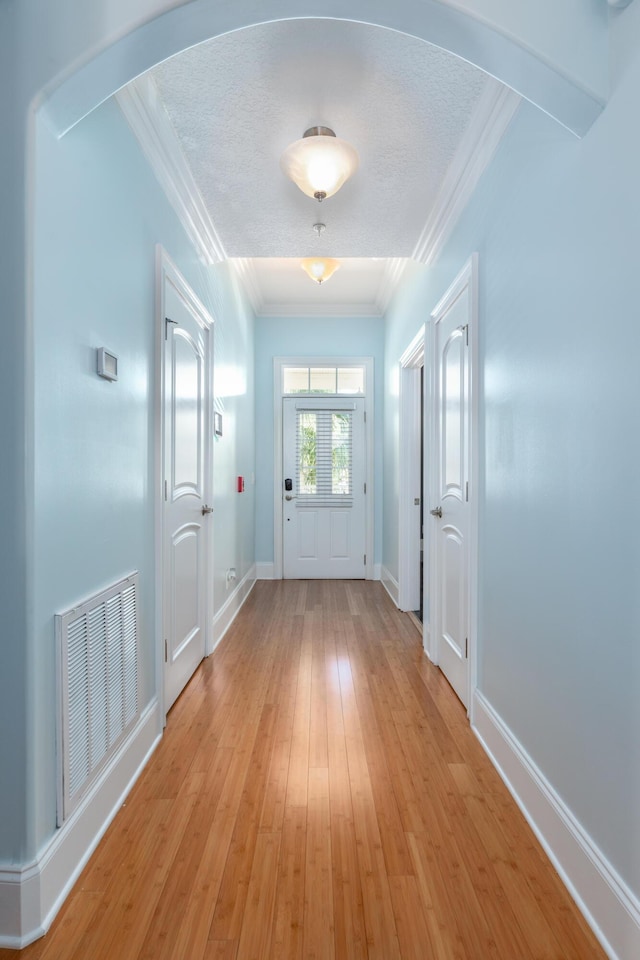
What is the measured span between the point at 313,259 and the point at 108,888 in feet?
11.7

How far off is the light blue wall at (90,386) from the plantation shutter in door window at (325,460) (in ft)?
10.1

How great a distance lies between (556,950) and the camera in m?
1.24

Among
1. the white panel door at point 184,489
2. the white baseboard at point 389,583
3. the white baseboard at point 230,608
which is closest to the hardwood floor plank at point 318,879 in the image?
the white panel door at point 184,489

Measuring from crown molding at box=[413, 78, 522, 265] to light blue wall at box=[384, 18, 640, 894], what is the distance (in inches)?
3.1

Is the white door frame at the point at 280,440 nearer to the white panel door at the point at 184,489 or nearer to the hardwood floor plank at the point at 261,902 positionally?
the white panel door at the point at 184,489

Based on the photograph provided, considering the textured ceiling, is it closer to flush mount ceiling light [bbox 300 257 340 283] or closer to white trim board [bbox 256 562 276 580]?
flush mount ceiling light [bbox 300 257 340 283]

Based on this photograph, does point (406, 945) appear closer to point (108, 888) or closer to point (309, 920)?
point (309, 920)

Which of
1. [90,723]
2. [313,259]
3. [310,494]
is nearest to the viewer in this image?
[90,723]

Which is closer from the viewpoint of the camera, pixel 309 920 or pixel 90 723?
pixel 309 920

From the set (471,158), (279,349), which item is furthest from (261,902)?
(279,349)

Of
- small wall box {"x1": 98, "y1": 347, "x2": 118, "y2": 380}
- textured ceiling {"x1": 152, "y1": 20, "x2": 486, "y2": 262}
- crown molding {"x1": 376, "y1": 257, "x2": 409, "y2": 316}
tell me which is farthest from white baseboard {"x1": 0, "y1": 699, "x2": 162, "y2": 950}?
crown molding {"x1": 376, "y1": 257, "x2": 409, "y2": 316}

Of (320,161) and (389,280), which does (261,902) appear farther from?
(389,280)

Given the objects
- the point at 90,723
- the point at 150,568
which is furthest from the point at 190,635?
the point at 90,723

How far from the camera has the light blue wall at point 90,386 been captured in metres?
1.34
